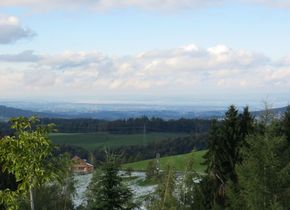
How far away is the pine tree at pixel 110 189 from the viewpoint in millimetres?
26438

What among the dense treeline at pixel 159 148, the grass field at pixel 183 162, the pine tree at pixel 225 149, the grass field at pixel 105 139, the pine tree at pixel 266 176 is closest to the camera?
the pine tree at pixel 266 176

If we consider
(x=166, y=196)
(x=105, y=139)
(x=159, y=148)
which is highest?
(x=166, y=196)

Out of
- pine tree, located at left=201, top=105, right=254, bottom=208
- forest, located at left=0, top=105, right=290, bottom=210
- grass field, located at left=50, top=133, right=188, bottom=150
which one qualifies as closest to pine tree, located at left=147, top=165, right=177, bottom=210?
forest, located at left=0, top=105, right=290, bottom=210

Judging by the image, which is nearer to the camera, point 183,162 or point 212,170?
point 212,170

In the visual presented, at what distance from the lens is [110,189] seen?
87.1ft

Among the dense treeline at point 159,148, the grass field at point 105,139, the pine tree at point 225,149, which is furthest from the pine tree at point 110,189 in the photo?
the grass field at point 105,139

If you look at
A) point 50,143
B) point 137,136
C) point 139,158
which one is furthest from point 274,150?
point 137,136

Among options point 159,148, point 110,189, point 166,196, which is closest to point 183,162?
point 110,189

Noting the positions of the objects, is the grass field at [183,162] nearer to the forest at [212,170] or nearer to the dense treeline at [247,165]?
the forest at [212,170]

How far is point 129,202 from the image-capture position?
27.0 meters

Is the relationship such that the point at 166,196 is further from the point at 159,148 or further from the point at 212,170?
the point at 159,148

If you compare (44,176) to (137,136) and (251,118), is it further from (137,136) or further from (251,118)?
(137,136)

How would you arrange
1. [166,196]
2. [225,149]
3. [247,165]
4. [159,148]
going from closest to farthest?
[247,165], [166,196], [225,149], [159,148]

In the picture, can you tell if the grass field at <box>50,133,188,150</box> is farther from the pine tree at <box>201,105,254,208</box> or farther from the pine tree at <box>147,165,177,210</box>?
the pine tree at <box>147,165,177,210</box>
